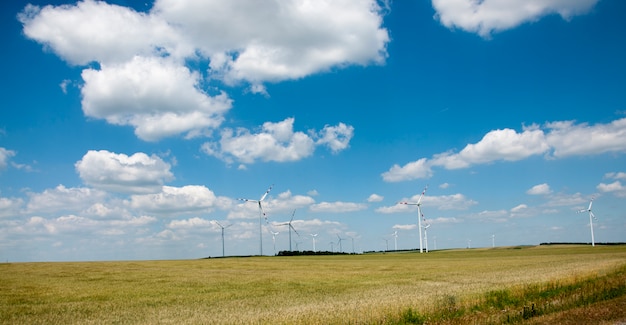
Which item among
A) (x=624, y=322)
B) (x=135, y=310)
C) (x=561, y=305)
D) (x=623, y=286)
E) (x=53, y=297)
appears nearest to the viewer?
(x=624, y=322)

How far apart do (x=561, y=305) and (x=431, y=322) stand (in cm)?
609

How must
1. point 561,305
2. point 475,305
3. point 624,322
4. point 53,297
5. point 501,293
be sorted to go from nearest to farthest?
1. point 624,322
2. point 561,305
3. point 475,305
4. point 501,293
5. point 53,297

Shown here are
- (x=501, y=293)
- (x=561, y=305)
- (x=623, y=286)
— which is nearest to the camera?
(x=561, y=305)

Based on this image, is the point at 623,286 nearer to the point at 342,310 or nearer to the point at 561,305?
the point at 561,305

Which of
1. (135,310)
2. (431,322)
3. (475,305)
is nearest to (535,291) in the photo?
(475,305)

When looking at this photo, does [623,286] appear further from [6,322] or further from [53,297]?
[53,297]

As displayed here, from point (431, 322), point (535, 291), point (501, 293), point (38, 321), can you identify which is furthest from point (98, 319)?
point (535, 291)

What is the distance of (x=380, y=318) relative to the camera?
20.1 m

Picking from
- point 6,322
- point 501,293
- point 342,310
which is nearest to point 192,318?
point 342,310

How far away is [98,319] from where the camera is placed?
2559 centimetres

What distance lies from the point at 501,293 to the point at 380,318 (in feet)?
31.4

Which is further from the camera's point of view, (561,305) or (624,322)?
(561,305)

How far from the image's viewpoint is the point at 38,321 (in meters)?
25.1

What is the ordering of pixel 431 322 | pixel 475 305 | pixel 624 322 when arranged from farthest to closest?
pixel 475 305, pixel 431 322, pixel 624 322
